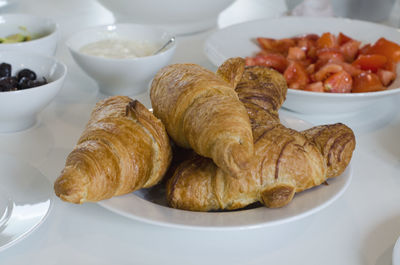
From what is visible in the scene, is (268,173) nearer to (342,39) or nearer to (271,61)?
(271,61)

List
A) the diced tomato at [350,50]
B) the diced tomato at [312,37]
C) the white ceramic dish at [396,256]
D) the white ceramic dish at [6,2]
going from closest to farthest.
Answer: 1. the white ceramic dish at [396,256]
2. the diced tomato at [350,50]
3. the diced tomato at [312,37]
4. the white ceramic dish at [6,2]

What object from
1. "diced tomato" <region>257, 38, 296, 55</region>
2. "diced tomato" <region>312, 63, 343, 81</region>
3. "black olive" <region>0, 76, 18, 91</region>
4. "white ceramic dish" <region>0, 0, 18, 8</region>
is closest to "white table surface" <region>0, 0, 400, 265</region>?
"black olive" <region>0, 76, 18, 91</region>

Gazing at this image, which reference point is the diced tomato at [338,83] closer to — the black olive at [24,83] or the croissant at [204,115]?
the croissant at [204,115]

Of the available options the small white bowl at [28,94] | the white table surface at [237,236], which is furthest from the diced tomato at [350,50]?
the small white bowl at [28,94]

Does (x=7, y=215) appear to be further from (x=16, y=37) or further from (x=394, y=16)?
(x=394, y=16)

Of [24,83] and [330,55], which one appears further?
[330,55]

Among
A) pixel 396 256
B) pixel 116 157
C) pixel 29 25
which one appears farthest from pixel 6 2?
pixel 396 256
